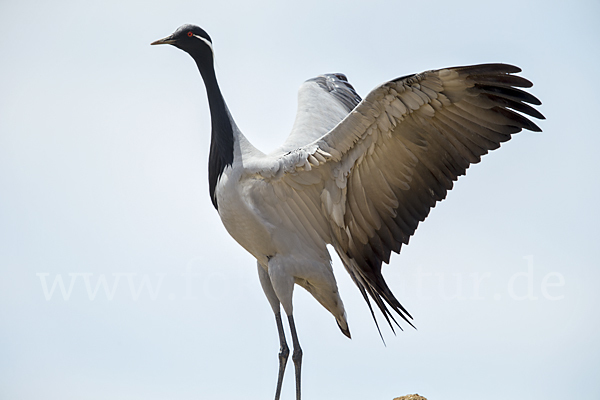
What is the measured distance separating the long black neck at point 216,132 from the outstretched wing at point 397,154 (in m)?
0.41

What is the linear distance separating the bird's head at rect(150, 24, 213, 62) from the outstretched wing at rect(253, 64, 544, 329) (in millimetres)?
1222

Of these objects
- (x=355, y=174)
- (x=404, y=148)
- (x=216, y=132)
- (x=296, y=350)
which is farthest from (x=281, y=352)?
(x=404, y=148)

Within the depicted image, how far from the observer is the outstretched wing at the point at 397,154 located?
4891 mm

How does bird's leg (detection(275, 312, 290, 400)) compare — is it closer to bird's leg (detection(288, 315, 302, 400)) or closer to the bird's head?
bird's leg (detection(288, 315, 302, 400))

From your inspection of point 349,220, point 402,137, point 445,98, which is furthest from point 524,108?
point 349,220

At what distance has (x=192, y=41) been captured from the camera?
5.91m

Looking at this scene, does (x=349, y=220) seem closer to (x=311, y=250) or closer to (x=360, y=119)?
(x=311, y=250)

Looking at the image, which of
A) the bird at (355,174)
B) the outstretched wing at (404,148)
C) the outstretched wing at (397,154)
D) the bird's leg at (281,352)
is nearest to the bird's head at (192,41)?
the bird at (355,174)

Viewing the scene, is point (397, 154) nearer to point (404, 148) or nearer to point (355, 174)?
point (404, 148)

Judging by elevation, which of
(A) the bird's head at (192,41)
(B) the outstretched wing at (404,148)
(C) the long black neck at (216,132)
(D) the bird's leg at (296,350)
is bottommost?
(D) the bird's leg at (296,350)

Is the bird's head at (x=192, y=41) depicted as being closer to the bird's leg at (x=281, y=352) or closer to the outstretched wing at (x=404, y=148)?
the outstretched wing at (x=404, y=148)

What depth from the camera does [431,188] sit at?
17.5ft

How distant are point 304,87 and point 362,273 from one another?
8.55 ft

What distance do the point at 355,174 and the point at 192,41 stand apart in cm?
183
